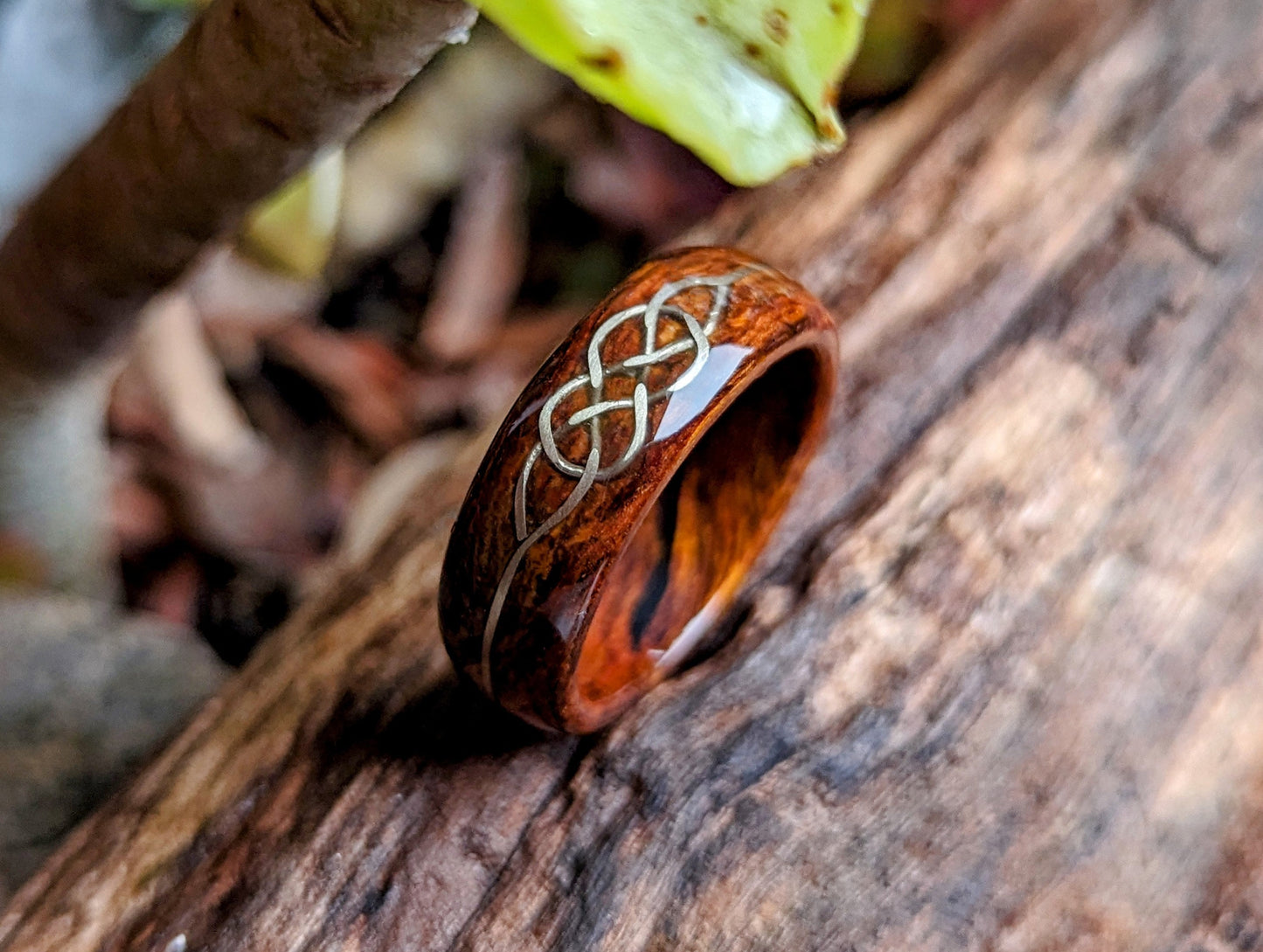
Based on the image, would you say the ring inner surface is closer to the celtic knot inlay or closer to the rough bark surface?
the celtic knot inlay

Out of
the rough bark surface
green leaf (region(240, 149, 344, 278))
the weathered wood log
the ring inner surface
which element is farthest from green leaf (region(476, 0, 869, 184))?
green leaf (region(240, 149, 344, 278))

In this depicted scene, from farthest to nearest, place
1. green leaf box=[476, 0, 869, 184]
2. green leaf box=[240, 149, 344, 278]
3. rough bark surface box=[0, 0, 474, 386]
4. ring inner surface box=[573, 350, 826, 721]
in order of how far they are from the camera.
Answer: green leaf box=[240, 149, 344, 278] < ring inner surface box=[573, 350, 826, 721] < rough bark surface box=[0, 0, 474, 386] < green leaf box=[476, 0, 869, 184]

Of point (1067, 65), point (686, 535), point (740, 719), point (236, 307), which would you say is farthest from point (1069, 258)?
point (236, 307)

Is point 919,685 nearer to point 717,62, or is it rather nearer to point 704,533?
point 704,533

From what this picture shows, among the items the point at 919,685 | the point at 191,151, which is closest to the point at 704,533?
the point at 919,685

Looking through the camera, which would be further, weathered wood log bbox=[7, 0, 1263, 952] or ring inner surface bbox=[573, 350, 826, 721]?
ring inner surface bbox=[573, 350, 826, 721]

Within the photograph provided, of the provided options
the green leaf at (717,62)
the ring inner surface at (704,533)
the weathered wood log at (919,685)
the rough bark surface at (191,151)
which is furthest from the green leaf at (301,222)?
the green leaf at (717,62)
